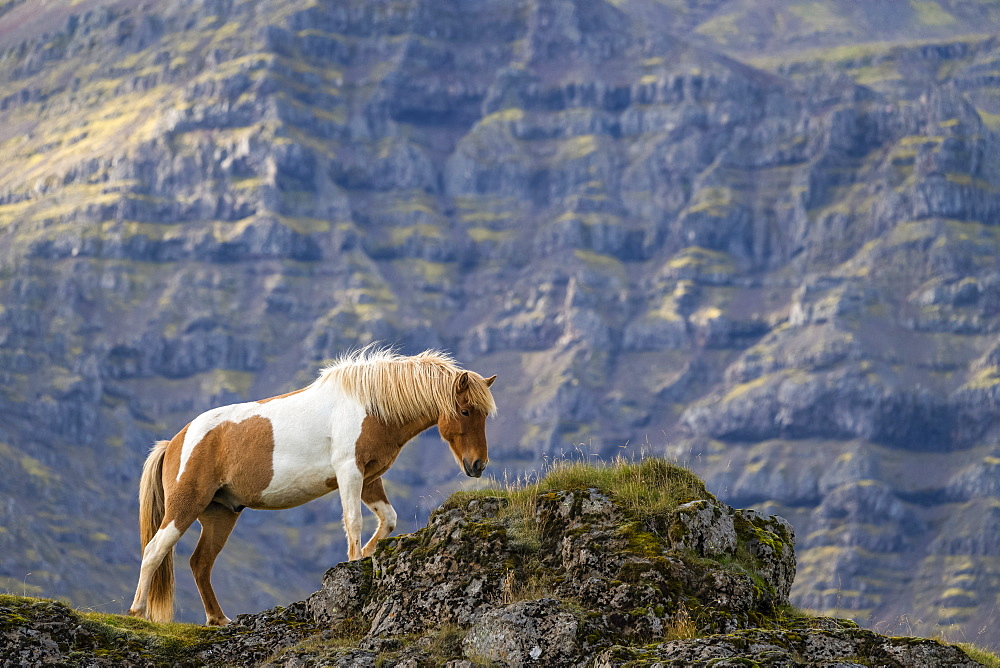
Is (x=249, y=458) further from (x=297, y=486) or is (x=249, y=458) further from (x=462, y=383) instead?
(x=462, y=383)

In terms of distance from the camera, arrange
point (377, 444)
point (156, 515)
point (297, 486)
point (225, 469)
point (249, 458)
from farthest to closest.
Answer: point (156, 515) → point (225, 469) → point (249, 458) → point (297, 486) → point (377, 444)

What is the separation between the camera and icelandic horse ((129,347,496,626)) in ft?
76.3

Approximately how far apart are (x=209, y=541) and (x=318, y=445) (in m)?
3.13

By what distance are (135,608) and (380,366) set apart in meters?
5.79

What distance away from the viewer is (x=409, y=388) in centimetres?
2358

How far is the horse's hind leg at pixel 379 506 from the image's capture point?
23.9 m

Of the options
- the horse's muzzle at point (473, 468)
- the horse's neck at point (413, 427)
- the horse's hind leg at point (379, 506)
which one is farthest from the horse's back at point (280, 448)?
the horse's muzzle at point (473, 468)

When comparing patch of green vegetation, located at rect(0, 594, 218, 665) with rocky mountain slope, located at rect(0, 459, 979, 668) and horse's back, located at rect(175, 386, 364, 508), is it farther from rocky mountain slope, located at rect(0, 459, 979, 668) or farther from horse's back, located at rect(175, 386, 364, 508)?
horse's back, located at rect(175, 386, 364, 508)

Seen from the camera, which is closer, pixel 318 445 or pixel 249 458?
pixel 318 445

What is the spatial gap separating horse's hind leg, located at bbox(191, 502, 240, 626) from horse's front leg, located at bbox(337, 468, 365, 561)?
2724 millimetres

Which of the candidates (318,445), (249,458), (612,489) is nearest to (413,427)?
(318,445)

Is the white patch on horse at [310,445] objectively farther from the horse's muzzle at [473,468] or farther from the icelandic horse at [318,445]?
the horse's muzzle at [473,468]

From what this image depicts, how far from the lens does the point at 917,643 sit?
17.5 m

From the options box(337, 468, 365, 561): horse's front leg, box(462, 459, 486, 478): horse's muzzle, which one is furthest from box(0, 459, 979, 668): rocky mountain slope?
box(337, 468, 365, 561): horse's front leg
